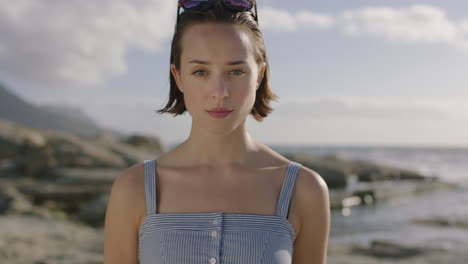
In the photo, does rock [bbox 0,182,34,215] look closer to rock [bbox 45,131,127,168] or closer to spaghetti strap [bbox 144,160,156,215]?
rock [bbox 45,131,127,168]

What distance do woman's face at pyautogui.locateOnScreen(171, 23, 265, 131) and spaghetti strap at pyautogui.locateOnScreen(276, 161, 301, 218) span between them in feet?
0.85

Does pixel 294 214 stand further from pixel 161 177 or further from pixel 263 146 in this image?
pixel 161 177

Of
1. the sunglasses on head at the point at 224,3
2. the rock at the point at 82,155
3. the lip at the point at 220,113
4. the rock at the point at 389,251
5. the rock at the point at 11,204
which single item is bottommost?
the rock at the point at 389,251

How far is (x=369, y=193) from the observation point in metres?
19.2

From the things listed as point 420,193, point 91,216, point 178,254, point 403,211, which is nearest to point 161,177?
point 178,254

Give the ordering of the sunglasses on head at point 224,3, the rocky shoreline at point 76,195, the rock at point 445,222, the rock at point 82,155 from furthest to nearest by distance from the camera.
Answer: the rock at point 82,155
the rock at point 445,222
the rocky shoreline at point 76,195
the sunglasses on head at point 224,3

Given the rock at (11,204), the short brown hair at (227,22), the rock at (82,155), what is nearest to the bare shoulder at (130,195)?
the short brown hair at (227,22)

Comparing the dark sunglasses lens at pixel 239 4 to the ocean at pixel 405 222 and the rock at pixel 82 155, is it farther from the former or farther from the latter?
the rock at pixel 82 155

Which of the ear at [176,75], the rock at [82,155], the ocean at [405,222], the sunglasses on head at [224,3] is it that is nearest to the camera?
the sunglasses on head at [224,3]

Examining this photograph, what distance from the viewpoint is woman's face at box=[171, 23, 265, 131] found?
5.81ft

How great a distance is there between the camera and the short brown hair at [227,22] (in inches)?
71.3

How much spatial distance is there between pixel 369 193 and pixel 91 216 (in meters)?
10.8

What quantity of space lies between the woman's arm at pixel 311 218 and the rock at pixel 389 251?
21.7 feet

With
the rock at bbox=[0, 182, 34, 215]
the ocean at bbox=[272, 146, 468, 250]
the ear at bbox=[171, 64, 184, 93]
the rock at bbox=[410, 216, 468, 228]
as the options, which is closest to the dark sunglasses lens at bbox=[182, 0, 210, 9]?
the ear at bbox=[171, 64, 184, 93]
